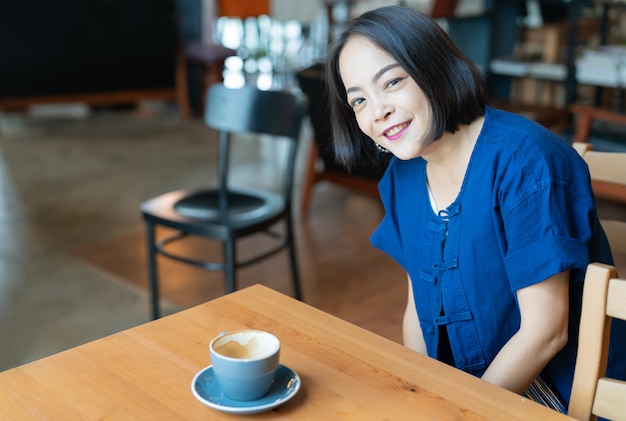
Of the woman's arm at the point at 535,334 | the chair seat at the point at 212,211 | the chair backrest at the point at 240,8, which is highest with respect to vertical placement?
the chair backrest at the point at 240,8

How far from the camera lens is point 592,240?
114 centimetres

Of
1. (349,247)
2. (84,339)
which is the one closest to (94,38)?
(349,247)

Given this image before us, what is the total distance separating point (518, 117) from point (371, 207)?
2757 mm

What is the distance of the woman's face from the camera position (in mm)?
1109

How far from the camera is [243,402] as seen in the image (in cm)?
87

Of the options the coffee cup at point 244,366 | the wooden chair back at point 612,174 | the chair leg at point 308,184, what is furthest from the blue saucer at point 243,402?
the chair leg at point 308,184

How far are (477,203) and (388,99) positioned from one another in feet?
0.67

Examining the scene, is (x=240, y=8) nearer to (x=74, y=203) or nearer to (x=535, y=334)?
(x=74, y=203)

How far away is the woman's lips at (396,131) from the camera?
112 cm

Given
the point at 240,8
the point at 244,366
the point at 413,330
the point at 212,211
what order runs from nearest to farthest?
the point at 244,366 → the point at 413,330 → the point at 212,211 → the point at 240,8

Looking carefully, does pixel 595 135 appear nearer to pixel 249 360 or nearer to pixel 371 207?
pixel 371 207

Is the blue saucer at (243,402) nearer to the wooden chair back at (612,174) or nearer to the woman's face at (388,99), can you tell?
the woman's face at (388,99)

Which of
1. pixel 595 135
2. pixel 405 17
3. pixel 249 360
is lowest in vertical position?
pixel 595 135

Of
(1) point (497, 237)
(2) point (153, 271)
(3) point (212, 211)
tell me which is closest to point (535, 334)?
(1) point (497, 237)
